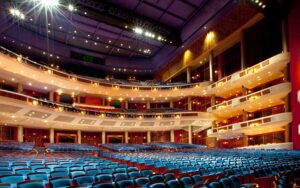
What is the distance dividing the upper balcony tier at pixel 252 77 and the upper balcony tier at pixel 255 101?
1391 mm

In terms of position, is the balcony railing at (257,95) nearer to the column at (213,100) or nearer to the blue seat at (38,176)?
the column at (213,100)

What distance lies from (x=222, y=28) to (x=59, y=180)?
21153 millimetres

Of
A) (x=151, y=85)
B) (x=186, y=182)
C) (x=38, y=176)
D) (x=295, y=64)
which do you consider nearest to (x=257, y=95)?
(x=295, y=64)

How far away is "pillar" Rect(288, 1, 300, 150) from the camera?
1766 centimetres

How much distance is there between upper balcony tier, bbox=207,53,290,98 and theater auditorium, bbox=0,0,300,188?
3.4 inches

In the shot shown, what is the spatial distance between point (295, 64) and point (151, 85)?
14.9m

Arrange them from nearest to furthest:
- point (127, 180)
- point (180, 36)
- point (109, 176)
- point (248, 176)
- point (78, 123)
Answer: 1. point (127, 180)
2. point (109, 176)
3. point (248, 176)
4. point (78, 123)
5. point (180, 36)

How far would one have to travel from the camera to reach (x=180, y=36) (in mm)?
27812

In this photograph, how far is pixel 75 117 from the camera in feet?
71.8

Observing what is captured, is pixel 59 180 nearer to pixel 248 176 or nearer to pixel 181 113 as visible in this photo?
pixel 248 176

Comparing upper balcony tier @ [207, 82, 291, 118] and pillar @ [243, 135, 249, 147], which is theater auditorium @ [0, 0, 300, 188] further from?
pillar @ [243, 135, 249, 147]

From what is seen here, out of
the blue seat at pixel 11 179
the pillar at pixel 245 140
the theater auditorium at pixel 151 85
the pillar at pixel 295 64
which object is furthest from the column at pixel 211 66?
the blue seat at pixel 11 179

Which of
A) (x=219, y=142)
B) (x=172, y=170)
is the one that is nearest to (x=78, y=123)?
(x=219, y=142)

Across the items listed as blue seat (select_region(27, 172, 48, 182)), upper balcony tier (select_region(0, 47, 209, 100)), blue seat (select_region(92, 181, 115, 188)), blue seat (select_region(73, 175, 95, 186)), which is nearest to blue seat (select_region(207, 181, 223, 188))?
blue seat (select_region(92, 181, 115, 188))
